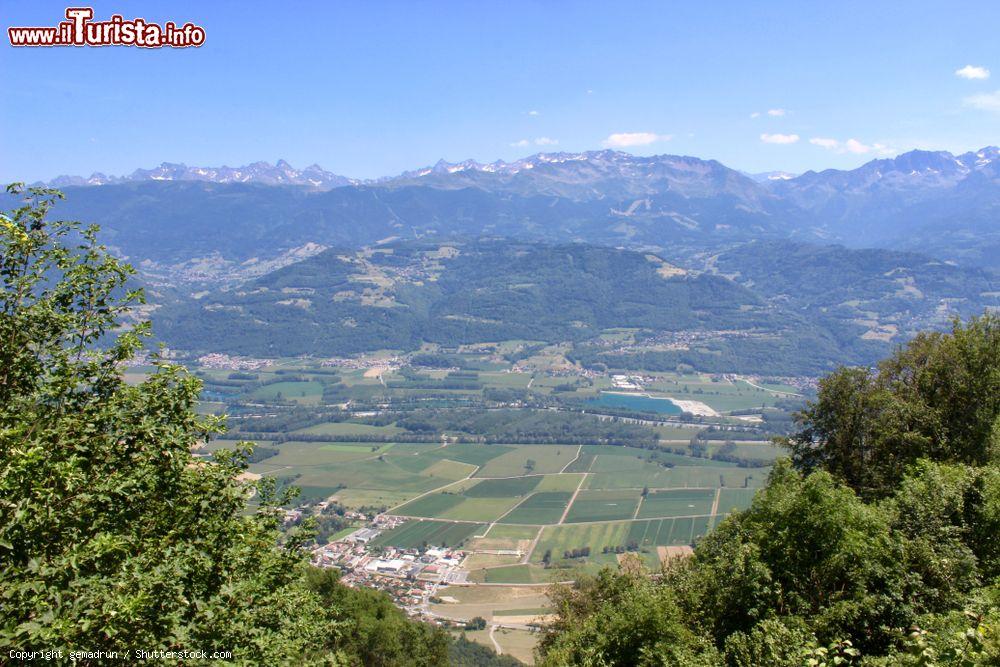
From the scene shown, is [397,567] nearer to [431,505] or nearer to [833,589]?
[431,505]

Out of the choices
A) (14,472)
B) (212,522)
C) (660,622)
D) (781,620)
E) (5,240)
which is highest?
(5,240)

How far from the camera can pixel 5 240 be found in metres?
8.62

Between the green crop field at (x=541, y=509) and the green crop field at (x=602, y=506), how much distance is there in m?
1.54

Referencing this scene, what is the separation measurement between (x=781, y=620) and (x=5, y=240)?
14.5m

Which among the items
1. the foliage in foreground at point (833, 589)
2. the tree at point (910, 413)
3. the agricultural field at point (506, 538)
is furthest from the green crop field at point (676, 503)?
the foliage in foreground at point (833, 589)

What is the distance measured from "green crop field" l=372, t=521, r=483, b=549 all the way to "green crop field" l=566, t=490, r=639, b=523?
12055 mm

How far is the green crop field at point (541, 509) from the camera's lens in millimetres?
69438

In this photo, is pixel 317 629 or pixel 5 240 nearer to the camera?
pixel 5 240

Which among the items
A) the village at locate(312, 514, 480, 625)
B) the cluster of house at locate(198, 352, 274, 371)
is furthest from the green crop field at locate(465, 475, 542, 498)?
the cluster of house at locate(198, 352, 274, 371)

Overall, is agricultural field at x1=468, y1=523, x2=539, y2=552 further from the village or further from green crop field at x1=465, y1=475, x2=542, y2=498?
green crop field at x1=465, y1=475, x2=542, y2=498

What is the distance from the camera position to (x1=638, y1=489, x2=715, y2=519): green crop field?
70.5 metres

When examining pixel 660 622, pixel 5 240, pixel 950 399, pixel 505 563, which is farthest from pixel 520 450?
pixel 5 240

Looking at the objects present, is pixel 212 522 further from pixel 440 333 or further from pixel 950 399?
pixel 440 333

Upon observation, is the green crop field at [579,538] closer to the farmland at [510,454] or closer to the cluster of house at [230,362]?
the farmland at [510,454]
